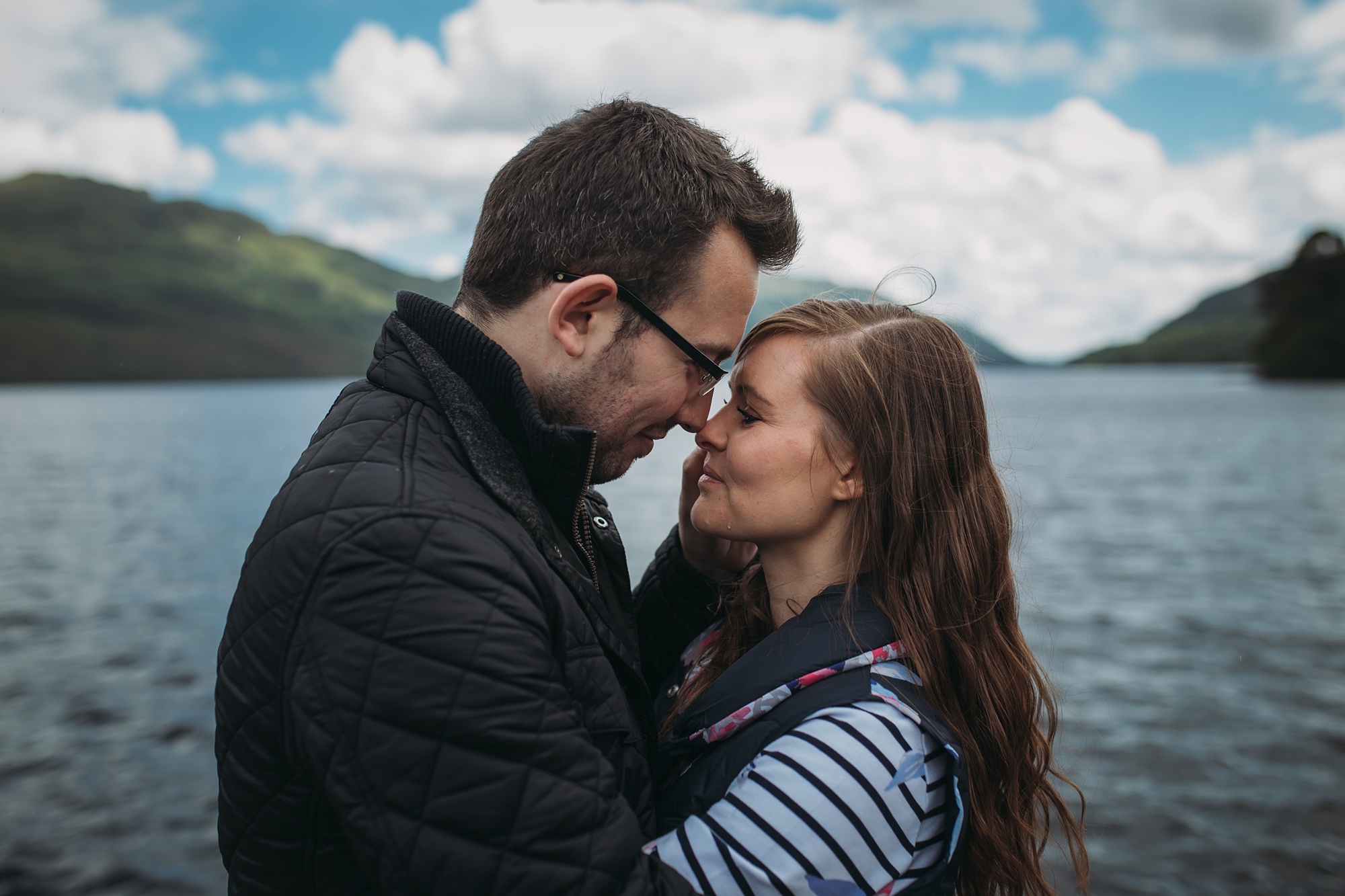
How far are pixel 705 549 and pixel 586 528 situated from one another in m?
0.94

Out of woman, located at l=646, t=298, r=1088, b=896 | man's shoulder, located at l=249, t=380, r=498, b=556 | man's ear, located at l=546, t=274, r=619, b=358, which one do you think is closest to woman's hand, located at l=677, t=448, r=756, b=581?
woman, located at l=646, t=298, r=1088, b=896

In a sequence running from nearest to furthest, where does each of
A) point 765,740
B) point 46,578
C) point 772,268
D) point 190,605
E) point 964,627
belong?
point 765,740, point 964,627, point 772,268, point 190,605, point 46,578

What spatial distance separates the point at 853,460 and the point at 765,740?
1.08m

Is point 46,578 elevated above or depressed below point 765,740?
below

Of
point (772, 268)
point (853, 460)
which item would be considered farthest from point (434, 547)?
point (772, 268)

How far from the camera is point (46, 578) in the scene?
2097cm

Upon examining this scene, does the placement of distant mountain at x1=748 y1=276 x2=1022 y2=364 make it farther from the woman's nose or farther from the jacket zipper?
the jacket zipper

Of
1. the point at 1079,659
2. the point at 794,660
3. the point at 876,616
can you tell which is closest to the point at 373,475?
the point at 794,660

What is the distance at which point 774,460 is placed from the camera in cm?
300

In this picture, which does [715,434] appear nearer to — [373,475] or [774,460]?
[774,460]

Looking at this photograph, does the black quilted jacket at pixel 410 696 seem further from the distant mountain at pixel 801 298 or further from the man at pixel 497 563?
the distant mountain at pixel 801 298

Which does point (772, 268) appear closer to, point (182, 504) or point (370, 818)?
point (370, 818)

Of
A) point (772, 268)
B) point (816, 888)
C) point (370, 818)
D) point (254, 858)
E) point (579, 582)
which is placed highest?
point (772, 268)

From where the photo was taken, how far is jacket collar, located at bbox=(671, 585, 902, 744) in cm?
251
